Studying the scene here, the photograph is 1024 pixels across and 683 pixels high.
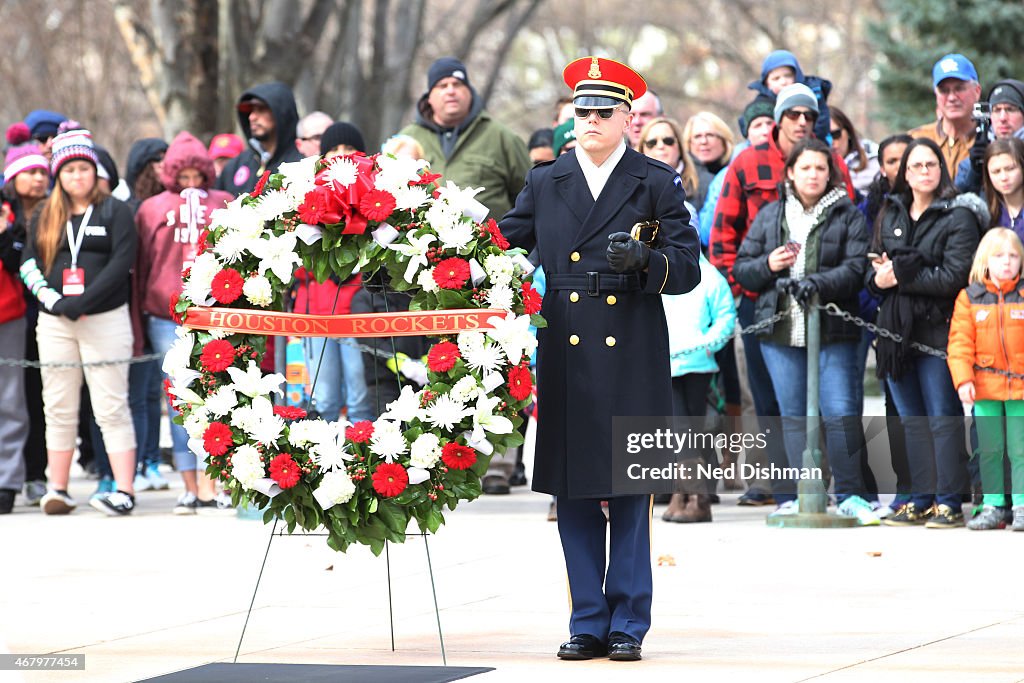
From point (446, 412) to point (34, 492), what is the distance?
6875 mm

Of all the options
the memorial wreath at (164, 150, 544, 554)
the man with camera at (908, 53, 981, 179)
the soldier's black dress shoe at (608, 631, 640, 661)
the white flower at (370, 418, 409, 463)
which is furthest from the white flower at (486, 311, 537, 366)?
the man with camera at (908, 53, 981, 179)

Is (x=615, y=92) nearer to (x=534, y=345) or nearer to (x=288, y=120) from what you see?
(x=534, y=345)

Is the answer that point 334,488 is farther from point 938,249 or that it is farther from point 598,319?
point 938,249

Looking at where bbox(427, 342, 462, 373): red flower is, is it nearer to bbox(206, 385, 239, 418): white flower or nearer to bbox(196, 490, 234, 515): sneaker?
bbox(206, 385, 239, 418): white flower

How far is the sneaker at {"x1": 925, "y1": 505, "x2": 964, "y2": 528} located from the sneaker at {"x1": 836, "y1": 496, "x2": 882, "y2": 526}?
329 millimetres

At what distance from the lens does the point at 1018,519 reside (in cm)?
976

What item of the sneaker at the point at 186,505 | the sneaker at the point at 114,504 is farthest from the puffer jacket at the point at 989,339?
the sneaker at the point at 114,504

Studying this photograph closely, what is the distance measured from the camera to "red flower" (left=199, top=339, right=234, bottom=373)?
6406 millimetres

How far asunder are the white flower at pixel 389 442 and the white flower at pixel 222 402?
56cm

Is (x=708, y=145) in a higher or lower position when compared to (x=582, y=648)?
higher

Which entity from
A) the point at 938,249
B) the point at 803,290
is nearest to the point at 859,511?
the point at 803,290

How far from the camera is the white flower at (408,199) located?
6.38 metres

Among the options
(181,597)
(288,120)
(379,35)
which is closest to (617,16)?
(379,35)

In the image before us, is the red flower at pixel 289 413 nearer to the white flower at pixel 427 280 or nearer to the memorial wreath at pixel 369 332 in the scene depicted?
the memorial wreath at pixel 369 332
